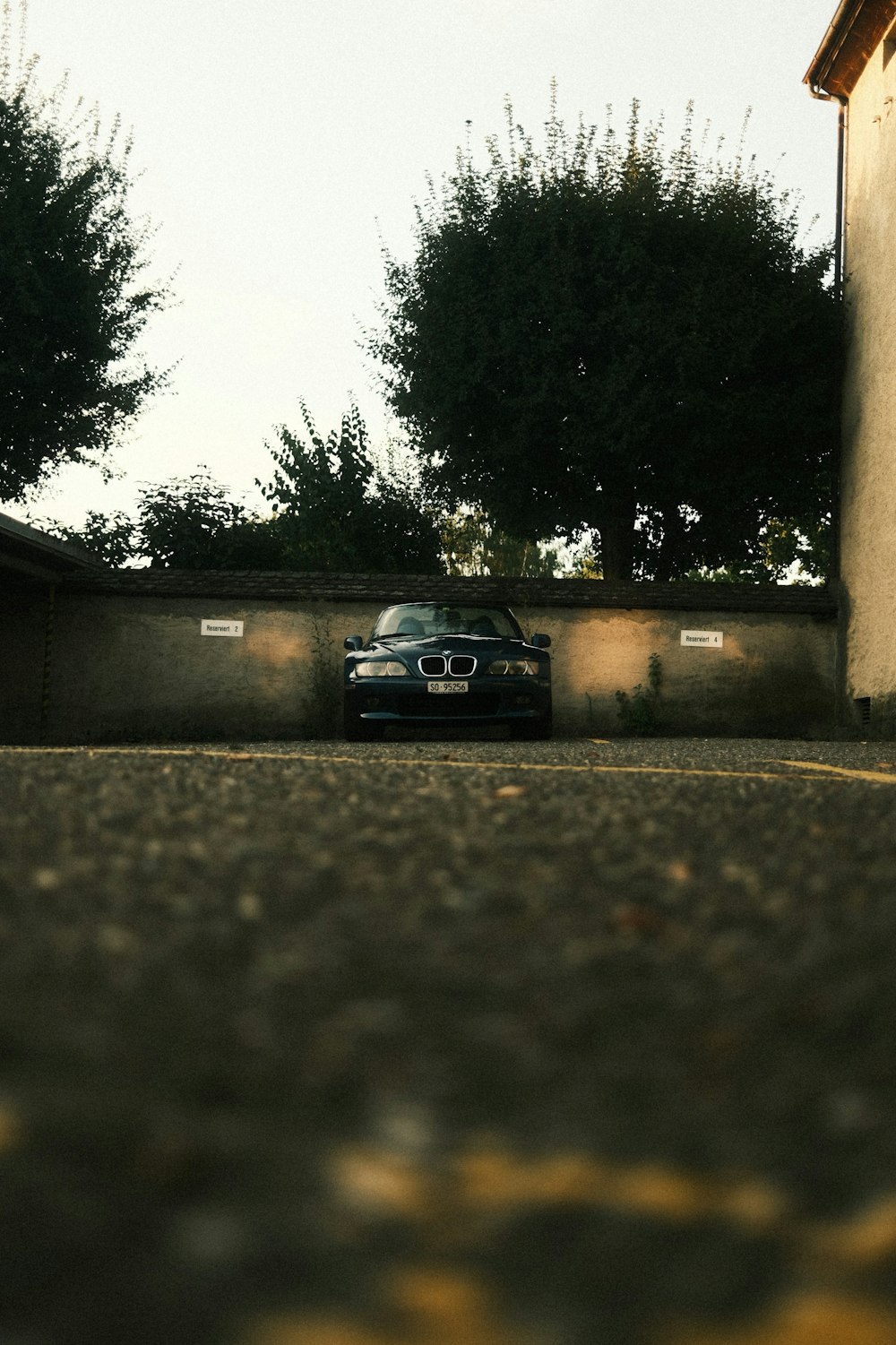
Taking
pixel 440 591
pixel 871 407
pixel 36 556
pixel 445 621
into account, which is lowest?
pixel 445 621

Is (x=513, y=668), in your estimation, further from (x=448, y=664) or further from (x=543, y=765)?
(x=543, y=765)

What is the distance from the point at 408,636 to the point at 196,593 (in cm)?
446

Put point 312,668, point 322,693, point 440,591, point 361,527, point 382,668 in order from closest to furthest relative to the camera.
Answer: point 382,668, point 322,693, point 312,668, point 440,591, point 361,527

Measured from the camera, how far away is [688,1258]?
2.69 ft

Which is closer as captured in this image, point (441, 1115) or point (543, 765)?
point (441, 1115)

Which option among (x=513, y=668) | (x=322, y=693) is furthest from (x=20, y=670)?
(x=513, y=668)

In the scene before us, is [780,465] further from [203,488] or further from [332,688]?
[203,488]

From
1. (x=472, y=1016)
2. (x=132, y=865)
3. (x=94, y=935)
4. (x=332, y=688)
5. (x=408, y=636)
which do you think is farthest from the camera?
(x=332, y=688)

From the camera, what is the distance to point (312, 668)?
1694 centimetres

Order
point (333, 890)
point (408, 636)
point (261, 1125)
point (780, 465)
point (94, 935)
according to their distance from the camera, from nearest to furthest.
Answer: point (261, 1125) → point (94, 935) → point (333, 890) → point (408, 636) → point (780, 465)

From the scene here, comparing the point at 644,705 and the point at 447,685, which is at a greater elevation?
the point at 447,685

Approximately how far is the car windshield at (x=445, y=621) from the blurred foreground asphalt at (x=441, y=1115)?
11737 mm

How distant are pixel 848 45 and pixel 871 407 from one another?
15.7 feet

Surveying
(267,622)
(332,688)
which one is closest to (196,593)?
(267,622)
